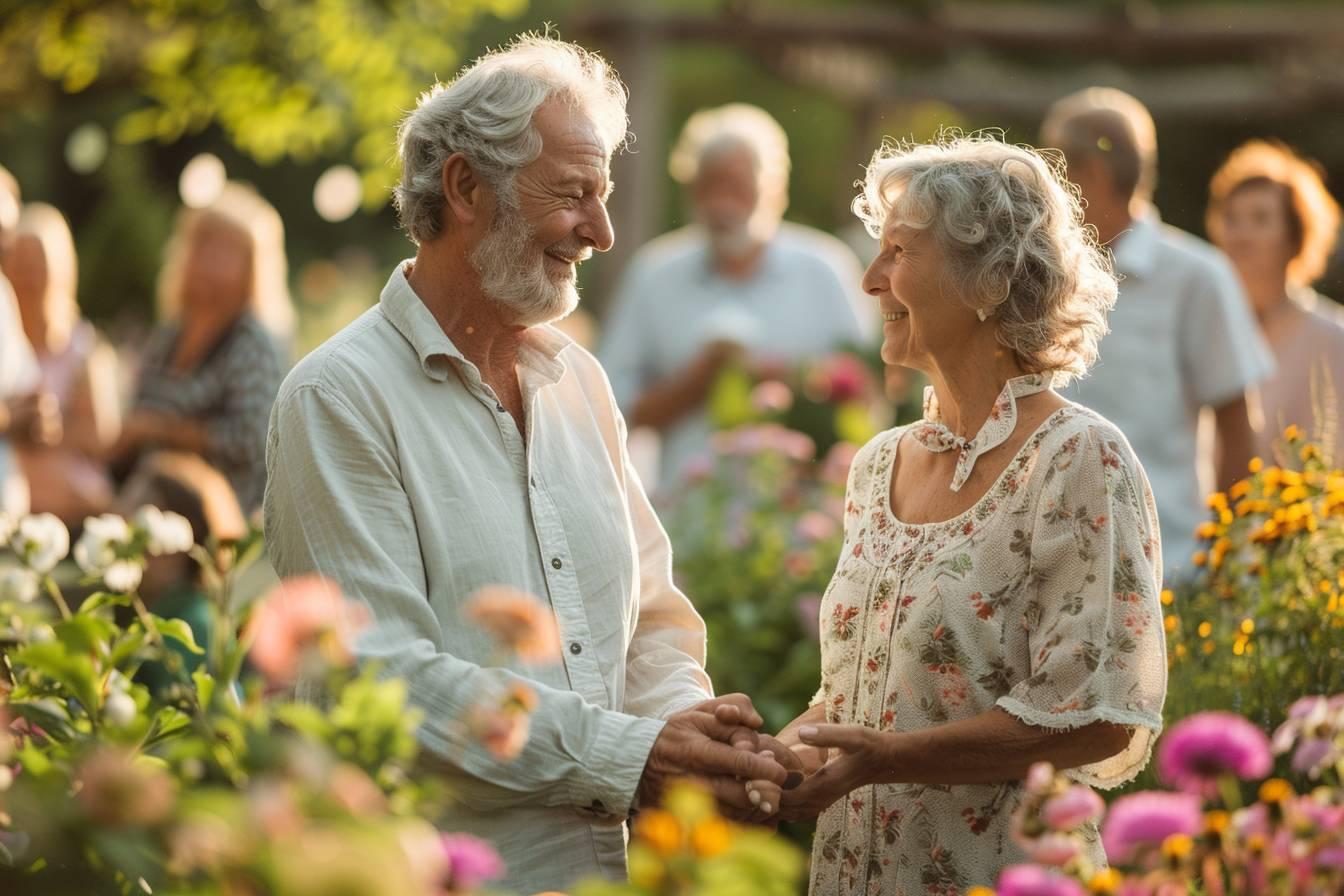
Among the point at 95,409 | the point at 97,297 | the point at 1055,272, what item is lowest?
the point at 97,297

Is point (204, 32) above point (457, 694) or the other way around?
above

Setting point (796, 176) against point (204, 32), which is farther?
point (796, 176)

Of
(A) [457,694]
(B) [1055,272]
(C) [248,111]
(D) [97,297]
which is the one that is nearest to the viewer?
(A) [457,694]

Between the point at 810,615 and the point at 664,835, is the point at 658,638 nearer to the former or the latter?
the point at 664,835

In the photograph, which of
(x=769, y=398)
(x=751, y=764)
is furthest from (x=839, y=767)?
(x=769, y=398)

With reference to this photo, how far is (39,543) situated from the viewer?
8.88 ft

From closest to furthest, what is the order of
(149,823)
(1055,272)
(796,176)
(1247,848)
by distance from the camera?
(149,823) → (1247,848) → (1055,272) → (796,176)

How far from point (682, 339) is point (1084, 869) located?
4762 mm

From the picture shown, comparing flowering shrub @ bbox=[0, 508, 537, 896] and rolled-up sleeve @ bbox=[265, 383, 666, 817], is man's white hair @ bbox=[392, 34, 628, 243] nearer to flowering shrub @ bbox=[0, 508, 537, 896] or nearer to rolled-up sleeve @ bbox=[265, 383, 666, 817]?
rolled-up sleeve @ bbox=[265, 383, 666, 817]

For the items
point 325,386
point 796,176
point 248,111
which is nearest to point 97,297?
point 796,176

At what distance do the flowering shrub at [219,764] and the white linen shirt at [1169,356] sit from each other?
9.19ft

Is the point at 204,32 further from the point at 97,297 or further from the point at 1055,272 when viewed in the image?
the point at 97,297

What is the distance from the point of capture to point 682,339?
6.50 m

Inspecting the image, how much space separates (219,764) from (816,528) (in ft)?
11.7
